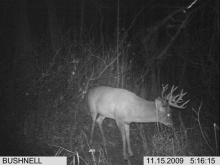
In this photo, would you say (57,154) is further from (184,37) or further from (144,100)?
(184,37)

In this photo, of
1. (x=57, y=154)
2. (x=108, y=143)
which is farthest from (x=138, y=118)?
(x=57, y=154)

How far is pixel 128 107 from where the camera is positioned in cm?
275

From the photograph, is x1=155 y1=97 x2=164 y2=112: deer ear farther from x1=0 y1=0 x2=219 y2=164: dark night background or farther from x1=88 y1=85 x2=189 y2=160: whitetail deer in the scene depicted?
x1=0 y1=0 x2=219 y2=164: dark night background

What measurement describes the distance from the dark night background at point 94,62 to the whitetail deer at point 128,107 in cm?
8

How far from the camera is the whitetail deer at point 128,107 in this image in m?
2.69

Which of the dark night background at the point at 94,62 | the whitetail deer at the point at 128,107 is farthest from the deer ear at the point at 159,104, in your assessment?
the dark night background at the point at 94,62

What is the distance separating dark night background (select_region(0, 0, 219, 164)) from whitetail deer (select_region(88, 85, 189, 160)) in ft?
0.28

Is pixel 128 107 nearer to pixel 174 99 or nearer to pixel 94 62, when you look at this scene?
pixel 174 99

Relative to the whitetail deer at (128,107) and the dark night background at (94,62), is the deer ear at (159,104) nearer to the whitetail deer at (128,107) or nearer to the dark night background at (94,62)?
the whitetail deer at (128,107)

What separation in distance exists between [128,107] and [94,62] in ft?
1.94

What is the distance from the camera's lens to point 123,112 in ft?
9.07

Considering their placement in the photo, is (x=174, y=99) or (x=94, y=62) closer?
(x=174, y=99)

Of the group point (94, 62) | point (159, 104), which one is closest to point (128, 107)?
point (159, 104)

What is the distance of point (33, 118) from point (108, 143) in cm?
81
